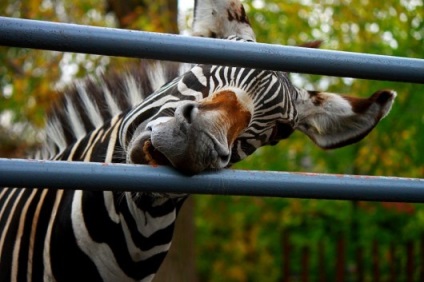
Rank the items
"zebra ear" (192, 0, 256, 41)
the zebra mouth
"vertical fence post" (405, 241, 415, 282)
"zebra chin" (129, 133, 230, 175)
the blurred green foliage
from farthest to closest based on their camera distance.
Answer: "vertical fence post" (405, 241, 415, 282) < the blurred green foliage < "zebra ear" (192, 0, 256, 41) < the zebra mouth < "zebra chin" (129, 133, 230, 175)

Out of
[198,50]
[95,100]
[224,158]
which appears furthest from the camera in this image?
[95,100]

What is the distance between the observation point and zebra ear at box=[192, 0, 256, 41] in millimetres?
2742

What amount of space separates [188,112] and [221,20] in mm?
987

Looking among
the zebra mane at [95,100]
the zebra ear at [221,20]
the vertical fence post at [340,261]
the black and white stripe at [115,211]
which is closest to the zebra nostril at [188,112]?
the black and white stripe at [115,211]

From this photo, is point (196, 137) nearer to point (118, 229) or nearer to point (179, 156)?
point (179, 156)

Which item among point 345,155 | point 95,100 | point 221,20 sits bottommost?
point 345,155

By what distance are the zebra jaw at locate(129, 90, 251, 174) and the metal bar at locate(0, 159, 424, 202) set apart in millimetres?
135

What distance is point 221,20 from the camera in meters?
2.80

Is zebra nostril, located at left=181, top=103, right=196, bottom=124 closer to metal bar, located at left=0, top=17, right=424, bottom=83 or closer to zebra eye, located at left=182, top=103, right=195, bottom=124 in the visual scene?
zebra eye, located at left=182, top=103, right=195, bottom=124

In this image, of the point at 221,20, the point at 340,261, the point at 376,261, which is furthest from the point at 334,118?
the point at 376,261

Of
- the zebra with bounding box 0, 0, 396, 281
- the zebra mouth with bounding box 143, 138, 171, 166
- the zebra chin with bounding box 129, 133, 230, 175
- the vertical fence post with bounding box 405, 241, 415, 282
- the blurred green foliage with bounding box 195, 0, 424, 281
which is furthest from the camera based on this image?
the vertical fence post with bounding box 405, 241, 415, 282

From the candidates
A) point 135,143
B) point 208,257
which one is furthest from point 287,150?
point 135,143

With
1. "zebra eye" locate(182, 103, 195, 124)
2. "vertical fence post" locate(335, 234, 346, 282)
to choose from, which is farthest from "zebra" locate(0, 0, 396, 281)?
"vertical fence post" locate(335, 234, 346, 282)

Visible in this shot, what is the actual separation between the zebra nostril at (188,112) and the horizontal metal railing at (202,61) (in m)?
0.25
